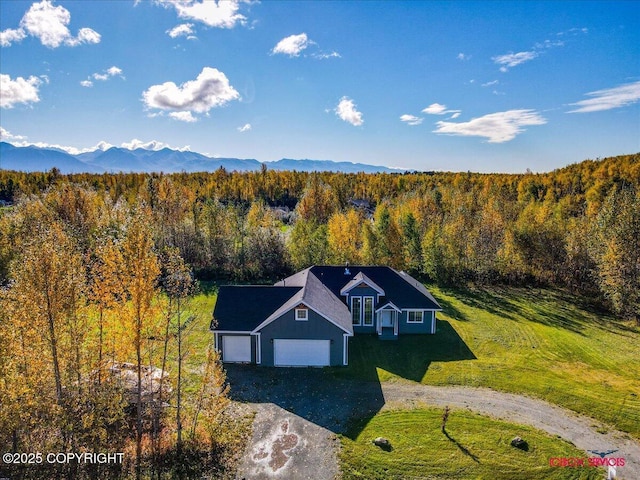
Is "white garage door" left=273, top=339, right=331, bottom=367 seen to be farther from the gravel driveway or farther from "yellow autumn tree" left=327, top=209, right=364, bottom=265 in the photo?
"yellow autumn tree" left=327, top=209, right=364, bottom=265

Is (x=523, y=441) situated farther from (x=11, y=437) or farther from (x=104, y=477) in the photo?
(x=11, y=437)

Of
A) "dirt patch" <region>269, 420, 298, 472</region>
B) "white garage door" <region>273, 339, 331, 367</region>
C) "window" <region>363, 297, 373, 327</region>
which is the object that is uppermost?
"window" <region>363, 297, 373, 327</region>

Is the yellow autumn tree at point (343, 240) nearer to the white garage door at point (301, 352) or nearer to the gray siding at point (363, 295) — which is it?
the gray siding at point (363, 295)

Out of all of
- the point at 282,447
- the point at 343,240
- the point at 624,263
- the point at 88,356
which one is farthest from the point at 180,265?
the point at 624,263

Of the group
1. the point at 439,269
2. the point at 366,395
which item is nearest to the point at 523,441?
the point at 366,395

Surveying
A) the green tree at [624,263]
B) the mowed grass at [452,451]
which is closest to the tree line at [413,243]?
the green tree at [624,263]

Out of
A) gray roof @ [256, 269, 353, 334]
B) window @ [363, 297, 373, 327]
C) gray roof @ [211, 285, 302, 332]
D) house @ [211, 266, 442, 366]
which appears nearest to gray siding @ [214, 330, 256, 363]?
house @ [211, 266, 442, 366]
